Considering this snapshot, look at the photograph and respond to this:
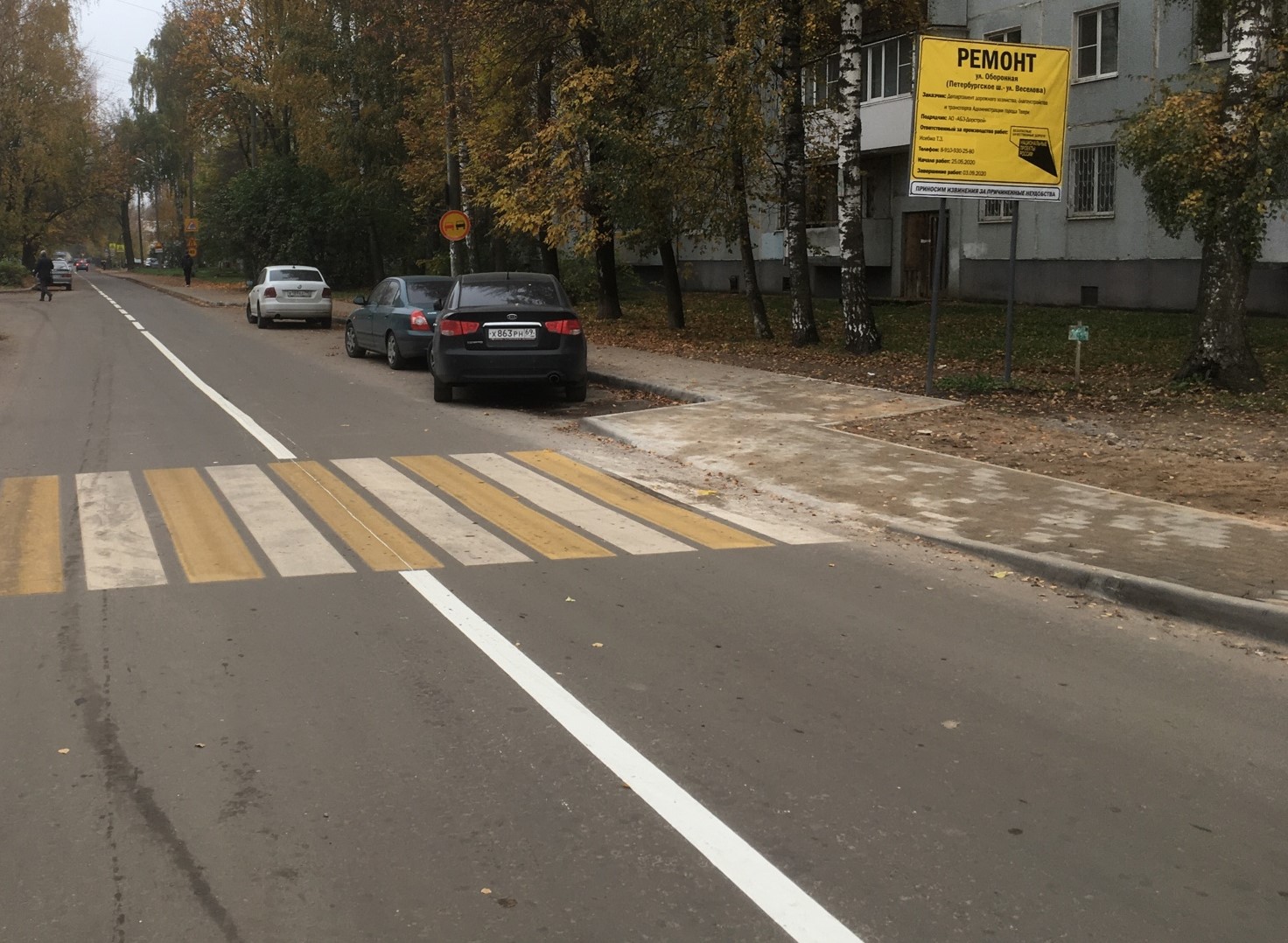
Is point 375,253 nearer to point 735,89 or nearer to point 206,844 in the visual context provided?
point 735,89

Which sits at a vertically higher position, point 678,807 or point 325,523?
point 325,523

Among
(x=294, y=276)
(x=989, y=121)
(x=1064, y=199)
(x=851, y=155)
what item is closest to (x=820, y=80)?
(x=851, y=155)

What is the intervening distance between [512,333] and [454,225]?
12731 millimetres

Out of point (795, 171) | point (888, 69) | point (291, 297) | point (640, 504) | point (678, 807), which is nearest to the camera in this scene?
point (678, 807)

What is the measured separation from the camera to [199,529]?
8.66 meters

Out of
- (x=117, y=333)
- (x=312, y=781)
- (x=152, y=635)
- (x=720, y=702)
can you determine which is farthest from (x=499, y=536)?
(x=117, y=333)

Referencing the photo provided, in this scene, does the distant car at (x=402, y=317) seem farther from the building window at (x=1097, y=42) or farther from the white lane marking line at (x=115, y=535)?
the building window at (x=1097, y=42)

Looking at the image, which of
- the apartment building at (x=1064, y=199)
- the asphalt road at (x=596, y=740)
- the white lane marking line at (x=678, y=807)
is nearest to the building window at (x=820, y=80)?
the apartment building at (x=1064, y=199)

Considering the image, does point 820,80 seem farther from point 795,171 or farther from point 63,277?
point 63,277

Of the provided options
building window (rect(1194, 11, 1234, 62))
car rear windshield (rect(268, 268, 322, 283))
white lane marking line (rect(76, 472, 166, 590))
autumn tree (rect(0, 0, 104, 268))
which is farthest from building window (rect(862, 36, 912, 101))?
autumn tree (rect(0, 0, 104, 268))

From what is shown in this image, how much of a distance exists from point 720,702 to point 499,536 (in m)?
3.47

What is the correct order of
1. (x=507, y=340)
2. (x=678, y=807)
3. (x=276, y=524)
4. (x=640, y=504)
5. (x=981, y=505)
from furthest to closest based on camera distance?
(x=507, y=340) < (x=640, y=504) < (x=981, y=505) < (x=276, y=524) < (x=678, y=807)

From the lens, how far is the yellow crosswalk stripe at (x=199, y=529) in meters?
7.56

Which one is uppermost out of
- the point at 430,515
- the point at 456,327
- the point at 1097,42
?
the point at 1097,42
